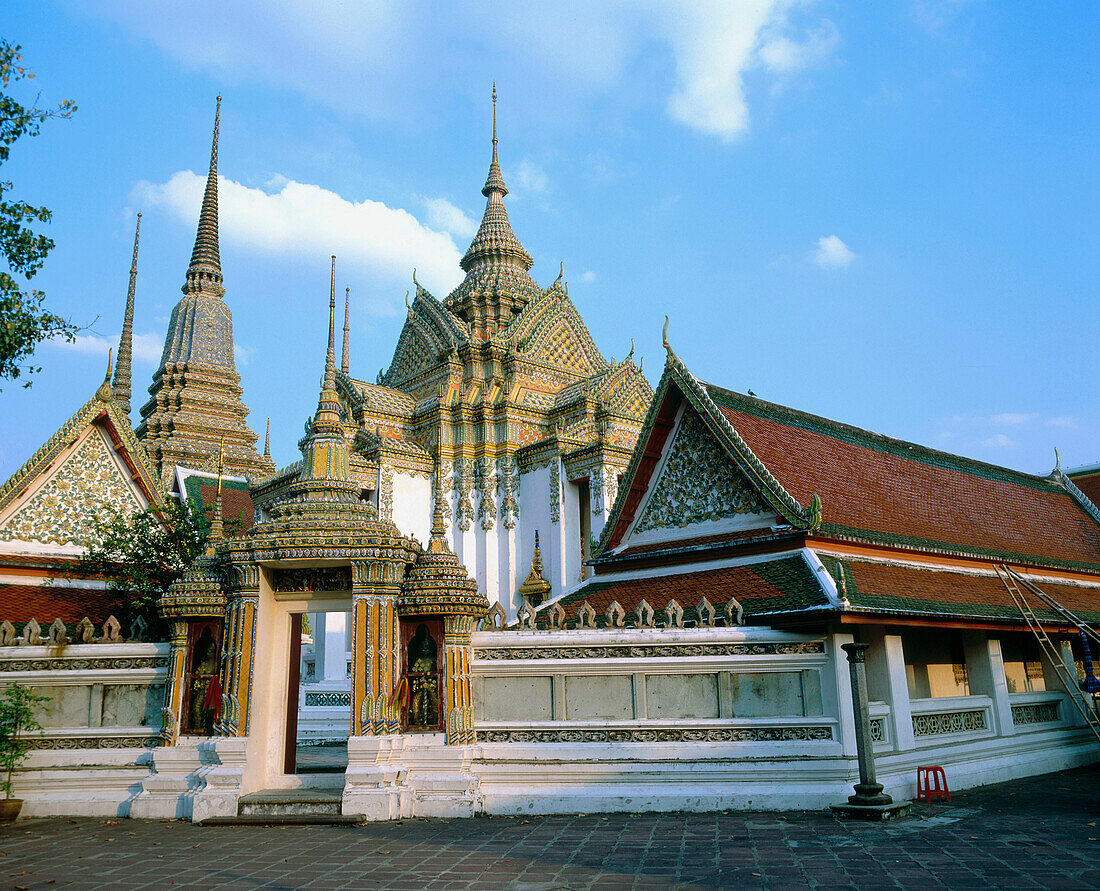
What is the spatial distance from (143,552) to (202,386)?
908 inches

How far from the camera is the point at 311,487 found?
1075 cm

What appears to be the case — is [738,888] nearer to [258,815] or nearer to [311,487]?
[258,815]

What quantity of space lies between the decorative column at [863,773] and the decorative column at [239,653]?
634cm

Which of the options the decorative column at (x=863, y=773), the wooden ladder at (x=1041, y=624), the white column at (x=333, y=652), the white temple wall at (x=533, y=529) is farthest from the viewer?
the white temple wall at (x=533, y=529)

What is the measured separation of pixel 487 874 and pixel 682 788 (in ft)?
11.2

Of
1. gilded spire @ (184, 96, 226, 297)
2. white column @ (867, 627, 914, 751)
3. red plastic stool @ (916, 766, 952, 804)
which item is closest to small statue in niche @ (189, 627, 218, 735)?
white column @ (867, 627, 914, 751)

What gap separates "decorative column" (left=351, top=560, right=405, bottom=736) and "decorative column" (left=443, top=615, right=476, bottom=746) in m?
0.58

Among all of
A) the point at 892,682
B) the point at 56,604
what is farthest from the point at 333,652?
the point at 892,682

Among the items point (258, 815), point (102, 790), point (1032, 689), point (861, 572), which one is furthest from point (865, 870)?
point (1032, 689)

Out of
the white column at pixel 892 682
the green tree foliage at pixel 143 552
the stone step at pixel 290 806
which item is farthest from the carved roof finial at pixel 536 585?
the stone step at pixel 290 806

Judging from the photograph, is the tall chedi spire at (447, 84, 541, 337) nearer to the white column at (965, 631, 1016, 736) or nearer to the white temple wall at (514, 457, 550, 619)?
the white temple wall at (514, 457, 550, 619)

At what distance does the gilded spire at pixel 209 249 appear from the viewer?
37.4 metres

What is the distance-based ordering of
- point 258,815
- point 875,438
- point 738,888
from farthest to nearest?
point 875,438 → point 258,815 → point 738,888

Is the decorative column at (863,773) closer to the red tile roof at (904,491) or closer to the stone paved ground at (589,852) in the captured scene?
the stone paved ground at (589,852)
